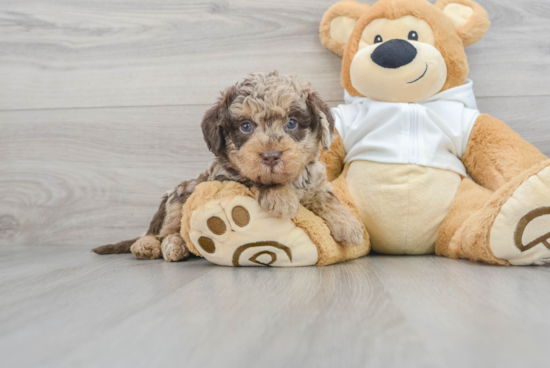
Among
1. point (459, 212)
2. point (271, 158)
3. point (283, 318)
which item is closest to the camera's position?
point (283, 318)

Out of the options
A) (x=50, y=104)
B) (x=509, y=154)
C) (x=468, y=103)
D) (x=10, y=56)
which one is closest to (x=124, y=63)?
(x=50, y=104)

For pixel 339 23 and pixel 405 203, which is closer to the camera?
pixel 405 203

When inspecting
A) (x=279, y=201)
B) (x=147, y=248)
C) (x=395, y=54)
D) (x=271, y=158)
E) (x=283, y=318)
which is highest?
(x=395, y=54)

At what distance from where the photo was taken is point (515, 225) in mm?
1027

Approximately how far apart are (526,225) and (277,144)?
0.63 m

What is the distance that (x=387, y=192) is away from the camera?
4.20 feet

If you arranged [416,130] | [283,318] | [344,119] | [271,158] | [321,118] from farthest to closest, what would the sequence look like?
[344,119] < [416,130] < [321,118] < [271,158] < [283,318]

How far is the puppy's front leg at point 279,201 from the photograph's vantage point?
1031mm

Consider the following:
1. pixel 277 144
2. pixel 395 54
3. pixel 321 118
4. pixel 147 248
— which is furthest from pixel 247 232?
pixel 395 54

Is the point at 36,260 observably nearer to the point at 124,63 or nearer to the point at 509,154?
the point at 124,63

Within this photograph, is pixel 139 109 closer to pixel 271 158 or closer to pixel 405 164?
pixel 271 158

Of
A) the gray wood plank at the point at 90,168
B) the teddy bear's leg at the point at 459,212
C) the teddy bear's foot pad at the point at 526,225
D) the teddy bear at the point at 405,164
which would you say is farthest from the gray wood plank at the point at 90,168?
the teddy bear's foot pad at the point at 526,225

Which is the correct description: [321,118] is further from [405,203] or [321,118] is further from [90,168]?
[90,168]

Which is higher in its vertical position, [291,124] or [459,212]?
[291,124]
